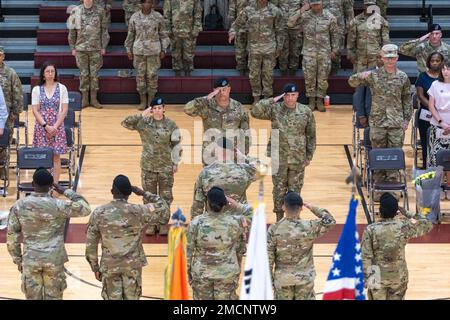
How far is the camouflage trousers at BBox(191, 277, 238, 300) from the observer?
11.5 metres

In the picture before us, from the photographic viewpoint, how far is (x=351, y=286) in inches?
425

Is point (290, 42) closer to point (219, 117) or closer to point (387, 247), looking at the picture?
point (219, 117)

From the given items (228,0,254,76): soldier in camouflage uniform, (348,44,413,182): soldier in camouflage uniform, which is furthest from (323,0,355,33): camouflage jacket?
(348,44,413,182): soldier in camouflage uniform

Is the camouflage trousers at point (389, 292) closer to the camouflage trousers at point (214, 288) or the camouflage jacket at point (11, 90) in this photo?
the camouflage trousers at point (214, 288)

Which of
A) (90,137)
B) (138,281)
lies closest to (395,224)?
(138,281)

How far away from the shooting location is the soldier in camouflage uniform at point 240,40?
20.3 meters

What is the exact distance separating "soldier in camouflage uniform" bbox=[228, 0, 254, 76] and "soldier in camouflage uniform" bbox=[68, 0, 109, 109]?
2.08 metres

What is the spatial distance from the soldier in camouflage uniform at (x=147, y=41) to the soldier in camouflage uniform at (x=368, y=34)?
2925 mm

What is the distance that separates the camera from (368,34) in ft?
64.1

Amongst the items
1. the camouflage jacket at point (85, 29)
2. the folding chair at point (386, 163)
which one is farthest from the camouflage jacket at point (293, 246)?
the camouflage jacket at point (85, 29)

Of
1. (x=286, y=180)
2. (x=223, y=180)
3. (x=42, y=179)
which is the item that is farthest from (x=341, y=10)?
(x=42, y=179)

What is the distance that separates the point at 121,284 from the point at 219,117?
3058 mm

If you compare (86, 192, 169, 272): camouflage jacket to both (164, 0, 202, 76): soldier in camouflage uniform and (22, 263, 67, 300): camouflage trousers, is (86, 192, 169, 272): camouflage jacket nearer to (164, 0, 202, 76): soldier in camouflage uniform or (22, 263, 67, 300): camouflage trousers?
(22, 263, 67, 300): camouflage trousers

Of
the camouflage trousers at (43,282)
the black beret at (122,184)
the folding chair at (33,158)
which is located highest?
the black beret at (122,184)
